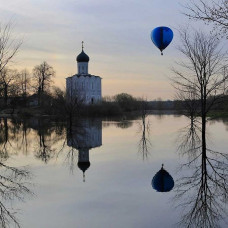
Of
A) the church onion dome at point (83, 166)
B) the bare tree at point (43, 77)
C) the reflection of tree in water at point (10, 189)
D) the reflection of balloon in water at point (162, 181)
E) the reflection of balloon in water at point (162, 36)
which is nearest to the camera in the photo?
the reflection of tree in water at point (10, 189)

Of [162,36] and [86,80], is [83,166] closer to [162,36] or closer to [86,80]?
[162,36]

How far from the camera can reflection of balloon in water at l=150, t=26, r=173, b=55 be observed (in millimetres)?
17266

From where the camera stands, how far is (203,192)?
27.1 feet

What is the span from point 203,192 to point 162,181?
1508mm

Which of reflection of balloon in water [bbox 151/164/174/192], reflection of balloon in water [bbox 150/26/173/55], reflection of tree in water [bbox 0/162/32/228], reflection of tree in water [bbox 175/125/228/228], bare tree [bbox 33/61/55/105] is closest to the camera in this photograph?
reflection of tree in water [bbox 175/125/228/228]

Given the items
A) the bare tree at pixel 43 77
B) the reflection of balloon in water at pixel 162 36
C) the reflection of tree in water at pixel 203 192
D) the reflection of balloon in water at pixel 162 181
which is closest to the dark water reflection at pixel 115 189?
the reflection of tree in water at pixel 203 192

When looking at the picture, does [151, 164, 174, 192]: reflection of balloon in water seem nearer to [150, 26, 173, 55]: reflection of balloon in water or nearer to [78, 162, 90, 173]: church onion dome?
[78, 162, 90, 173]: church onion dome

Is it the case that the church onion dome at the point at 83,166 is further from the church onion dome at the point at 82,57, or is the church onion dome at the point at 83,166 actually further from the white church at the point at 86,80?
the church onion dome at the point at 82,57

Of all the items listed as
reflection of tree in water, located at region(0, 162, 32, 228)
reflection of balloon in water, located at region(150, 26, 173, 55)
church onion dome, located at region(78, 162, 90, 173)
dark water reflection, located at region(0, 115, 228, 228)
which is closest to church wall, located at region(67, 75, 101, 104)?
reflection of balloon in water, located at region(150, 26, 173, 55)

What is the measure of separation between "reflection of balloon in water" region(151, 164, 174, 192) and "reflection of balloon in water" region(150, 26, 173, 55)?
8356 mm

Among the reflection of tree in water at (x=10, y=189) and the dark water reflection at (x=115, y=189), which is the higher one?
the dark water reflection at (x=115, y=189)

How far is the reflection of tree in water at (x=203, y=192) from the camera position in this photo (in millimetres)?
6574

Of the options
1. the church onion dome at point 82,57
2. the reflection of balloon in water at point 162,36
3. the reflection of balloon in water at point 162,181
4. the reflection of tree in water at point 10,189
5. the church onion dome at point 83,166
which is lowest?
the reflection of tree in water at point 10,189

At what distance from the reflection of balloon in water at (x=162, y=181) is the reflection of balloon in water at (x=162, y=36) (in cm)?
836
